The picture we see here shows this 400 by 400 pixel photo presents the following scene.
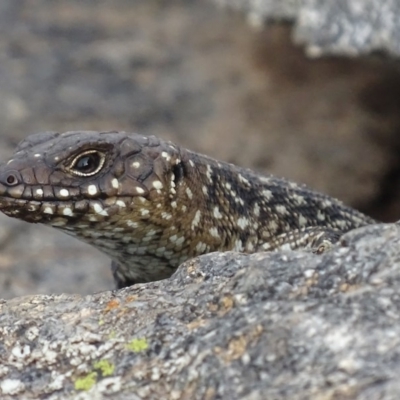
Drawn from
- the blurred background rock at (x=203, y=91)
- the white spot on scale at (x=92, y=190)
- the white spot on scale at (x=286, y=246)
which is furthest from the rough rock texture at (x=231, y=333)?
the blurred background rock at (x=203, y=91)

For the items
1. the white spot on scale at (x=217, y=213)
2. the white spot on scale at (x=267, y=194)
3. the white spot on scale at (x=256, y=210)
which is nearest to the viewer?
the white spot on scale at (x=217, y=213)

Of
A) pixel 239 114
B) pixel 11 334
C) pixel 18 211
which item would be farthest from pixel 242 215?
pixel 239 114

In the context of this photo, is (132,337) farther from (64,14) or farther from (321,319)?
(64,14)

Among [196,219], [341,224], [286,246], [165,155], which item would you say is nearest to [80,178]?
[165,155]

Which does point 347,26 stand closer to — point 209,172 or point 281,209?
point 281,209

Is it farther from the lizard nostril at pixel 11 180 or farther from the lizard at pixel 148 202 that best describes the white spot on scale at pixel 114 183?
the lizard nostril at pixel 11 180

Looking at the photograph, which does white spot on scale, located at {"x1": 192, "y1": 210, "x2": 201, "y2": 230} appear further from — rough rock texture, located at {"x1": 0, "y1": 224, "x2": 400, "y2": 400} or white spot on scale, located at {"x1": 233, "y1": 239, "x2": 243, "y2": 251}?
rough rock texture, located at {"x1": 0, "y1": 224, "x2": 400, "y2": 400}
